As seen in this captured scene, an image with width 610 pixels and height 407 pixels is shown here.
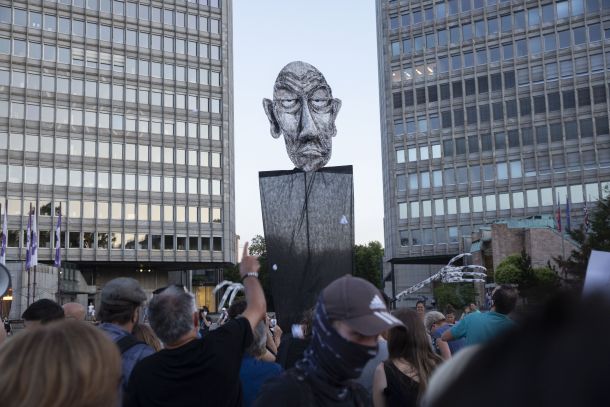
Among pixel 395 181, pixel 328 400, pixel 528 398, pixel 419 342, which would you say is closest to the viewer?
pixel 528 398

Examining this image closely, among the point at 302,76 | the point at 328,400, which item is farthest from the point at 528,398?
the point at 302,76

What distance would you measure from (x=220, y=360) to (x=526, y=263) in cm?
3082

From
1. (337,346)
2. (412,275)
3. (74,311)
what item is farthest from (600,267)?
(412,275)

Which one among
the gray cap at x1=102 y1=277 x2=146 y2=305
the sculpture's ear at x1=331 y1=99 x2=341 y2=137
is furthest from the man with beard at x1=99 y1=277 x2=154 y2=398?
the sculpture's ear at x1=331 y1=99 x2=341 y2=137

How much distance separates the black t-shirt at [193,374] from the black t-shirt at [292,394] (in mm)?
1126

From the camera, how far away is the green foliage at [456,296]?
4872 centimetres

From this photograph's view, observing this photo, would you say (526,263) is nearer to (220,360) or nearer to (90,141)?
(220,360)

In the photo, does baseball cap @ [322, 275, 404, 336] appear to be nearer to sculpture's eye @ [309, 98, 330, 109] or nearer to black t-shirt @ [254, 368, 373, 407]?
black t-shirt @ [254, 368, 373, 407]

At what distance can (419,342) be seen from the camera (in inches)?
192

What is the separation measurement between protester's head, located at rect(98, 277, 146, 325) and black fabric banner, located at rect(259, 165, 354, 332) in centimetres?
662

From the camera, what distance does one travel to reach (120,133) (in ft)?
212

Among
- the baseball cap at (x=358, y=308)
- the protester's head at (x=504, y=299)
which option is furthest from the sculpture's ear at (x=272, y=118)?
the baseball cap at (x=358, y=308)

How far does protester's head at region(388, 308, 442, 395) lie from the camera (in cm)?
477

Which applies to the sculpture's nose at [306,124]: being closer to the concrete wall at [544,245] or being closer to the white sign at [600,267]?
the white sign at [600,267]
